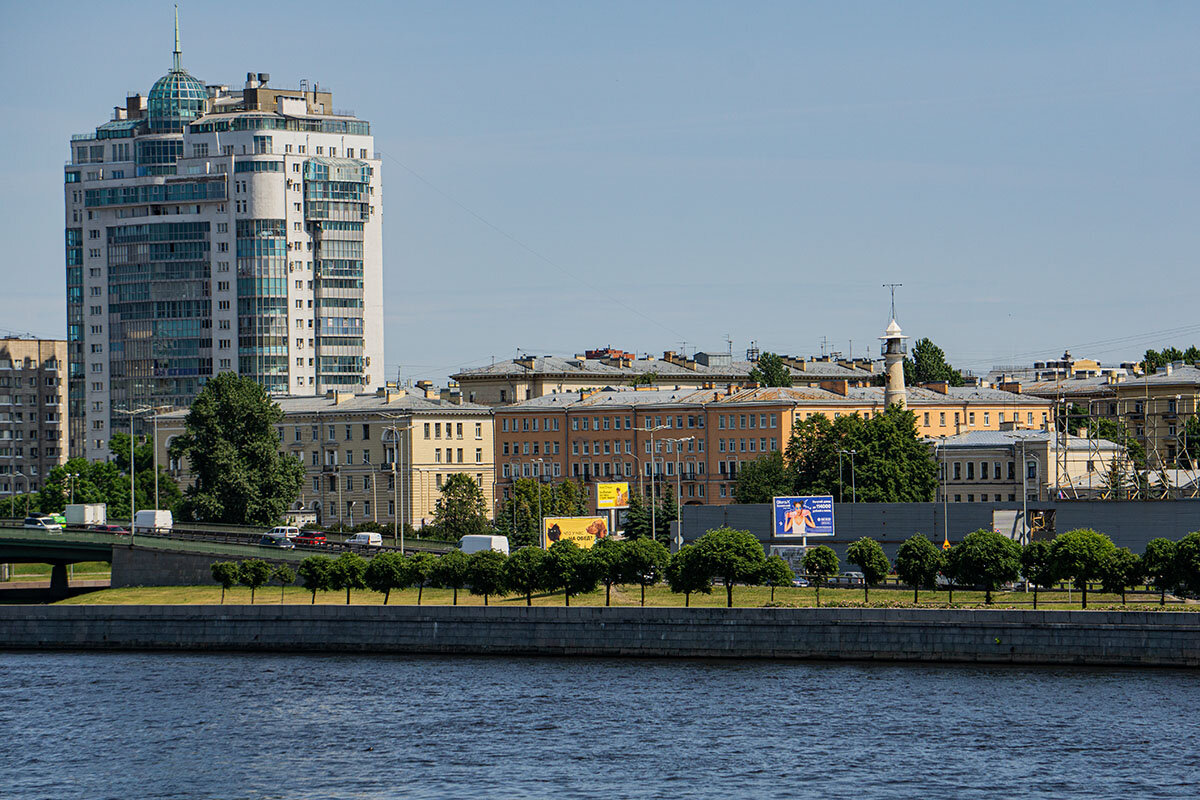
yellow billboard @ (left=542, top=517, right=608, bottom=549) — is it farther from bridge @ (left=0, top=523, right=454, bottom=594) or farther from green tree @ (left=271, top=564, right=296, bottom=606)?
green tree @ (left=271, top=564, right=296, bottom=606)

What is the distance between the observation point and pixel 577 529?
119 m

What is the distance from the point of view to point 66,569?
5162 inches

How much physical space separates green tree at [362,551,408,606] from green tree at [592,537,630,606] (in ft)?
33.1

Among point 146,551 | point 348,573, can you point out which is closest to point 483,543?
point 348,573

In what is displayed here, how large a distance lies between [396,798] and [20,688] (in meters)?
29.5

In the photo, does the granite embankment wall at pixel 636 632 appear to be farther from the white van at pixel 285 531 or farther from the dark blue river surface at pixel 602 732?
the white van at pixel 285 531

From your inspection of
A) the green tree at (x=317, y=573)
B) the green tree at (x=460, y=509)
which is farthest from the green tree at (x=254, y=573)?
the green tree at (x=460, y=509)

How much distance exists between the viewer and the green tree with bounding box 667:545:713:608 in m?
85.6

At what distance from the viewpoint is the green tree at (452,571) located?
90.5 meters

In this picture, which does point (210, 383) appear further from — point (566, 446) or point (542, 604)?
point (542, 604)

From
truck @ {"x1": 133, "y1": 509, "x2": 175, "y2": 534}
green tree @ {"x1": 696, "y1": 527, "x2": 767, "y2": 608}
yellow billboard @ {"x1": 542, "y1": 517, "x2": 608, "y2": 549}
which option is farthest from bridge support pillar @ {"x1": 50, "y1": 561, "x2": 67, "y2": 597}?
green tree @ {"x1": 696, "y1": 527, "x2": 767, "y2": 608}

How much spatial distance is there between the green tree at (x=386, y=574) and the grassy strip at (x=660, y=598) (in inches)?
52.9

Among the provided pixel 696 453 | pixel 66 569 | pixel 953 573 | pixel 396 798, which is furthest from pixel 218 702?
pixel 696 453

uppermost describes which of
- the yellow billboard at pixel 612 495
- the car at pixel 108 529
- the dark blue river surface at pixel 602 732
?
the yellow billboard at pixel 612 495
